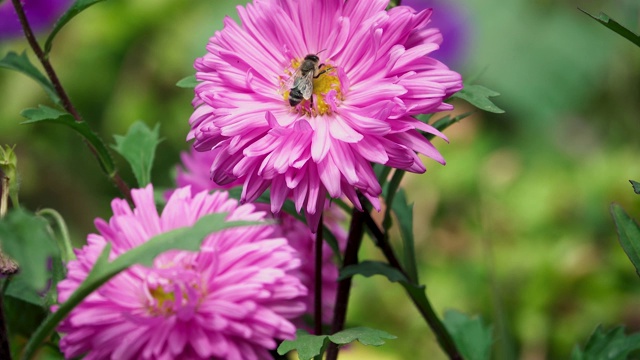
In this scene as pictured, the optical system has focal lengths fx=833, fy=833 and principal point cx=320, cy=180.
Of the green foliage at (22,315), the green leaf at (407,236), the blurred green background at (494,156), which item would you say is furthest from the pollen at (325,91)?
the blurred green background at (494,156)

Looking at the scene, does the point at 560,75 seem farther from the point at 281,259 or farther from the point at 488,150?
the point at 281,259

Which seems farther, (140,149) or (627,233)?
(140,149)

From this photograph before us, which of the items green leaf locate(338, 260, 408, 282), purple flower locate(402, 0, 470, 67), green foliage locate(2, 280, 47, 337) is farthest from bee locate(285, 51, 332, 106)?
purple flower locate(402, 0, 470, 67)

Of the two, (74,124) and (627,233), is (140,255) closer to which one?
(74,124)

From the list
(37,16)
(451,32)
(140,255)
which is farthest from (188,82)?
(451,32)

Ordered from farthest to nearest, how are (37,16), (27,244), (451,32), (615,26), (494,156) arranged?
(451,32)
(494,156)
(37,16)
(615,26)
(27,244)

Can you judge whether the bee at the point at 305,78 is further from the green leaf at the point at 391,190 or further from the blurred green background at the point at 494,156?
the blurred green background at the point at 494,156
